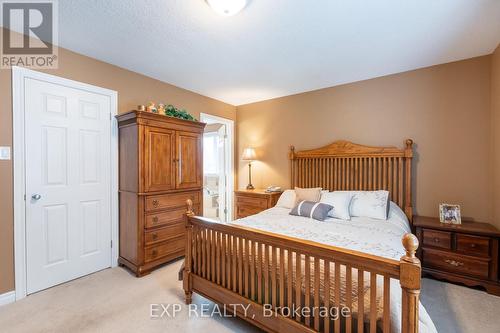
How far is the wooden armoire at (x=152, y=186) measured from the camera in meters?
2.64

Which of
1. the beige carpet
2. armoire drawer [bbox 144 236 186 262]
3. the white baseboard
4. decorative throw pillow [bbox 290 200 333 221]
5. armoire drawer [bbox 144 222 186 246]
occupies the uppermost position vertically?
decorative throw pillow [bbox 290 200 333 221]

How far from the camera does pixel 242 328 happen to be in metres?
1.79

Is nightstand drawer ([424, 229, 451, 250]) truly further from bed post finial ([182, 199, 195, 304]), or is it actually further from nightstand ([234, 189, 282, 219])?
bed post finial ([182, 199, 195, 304])

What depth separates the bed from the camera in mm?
1104

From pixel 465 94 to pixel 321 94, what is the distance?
1.73 meters

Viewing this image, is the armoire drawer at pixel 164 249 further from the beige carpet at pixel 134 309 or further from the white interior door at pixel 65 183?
the white interior door at pixel 65 183

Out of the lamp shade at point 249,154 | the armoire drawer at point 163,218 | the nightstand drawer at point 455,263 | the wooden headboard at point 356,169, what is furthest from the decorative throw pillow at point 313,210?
the lamp shade at point 249,154

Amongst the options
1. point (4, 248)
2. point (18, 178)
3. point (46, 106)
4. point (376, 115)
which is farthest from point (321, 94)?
point (4, 248)

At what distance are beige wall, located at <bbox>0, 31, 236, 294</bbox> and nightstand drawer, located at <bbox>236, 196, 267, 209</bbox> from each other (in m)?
1.63

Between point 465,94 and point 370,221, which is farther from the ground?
point 465,94

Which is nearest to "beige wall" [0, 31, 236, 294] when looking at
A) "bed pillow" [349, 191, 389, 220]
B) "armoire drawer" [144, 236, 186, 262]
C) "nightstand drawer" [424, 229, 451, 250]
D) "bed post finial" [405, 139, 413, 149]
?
"armoire drawer" [144, 236, 186, 262]

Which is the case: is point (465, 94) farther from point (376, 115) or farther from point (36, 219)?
point (36, 219)

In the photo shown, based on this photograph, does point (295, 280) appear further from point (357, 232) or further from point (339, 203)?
point (339, 203)

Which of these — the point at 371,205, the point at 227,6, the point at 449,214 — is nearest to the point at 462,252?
the point at 449,214
